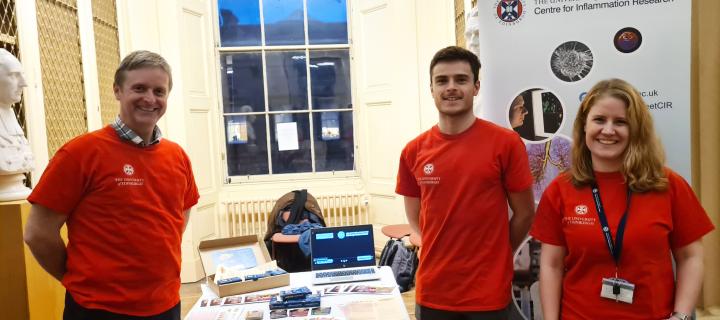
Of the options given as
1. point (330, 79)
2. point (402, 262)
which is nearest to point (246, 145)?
point (330, 79)

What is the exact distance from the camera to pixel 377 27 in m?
5.21

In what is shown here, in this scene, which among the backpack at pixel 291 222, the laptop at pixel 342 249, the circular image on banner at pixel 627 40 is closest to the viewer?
the circular image on banner at pixel 627 40

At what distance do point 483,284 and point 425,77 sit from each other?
3496 mm

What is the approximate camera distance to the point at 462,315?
5.70 feet

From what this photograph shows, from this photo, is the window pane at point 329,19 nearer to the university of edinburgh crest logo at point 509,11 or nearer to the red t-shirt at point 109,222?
the university of edinburgh crest logo at point 509,11

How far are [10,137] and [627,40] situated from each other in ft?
9.33

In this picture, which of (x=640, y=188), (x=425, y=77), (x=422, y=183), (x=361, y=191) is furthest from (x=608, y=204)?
(x=361, y=191)

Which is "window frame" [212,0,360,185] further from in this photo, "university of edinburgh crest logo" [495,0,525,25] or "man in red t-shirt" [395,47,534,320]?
"man in red t-shirt" [395,47,534,320]

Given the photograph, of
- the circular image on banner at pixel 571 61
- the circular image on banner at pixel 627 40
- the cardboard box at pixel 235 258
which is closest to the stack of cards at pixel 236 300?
the cardboard box at pixel 235 258

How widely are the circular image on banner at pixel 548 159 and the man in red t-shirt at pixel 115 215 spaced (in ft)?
4.81

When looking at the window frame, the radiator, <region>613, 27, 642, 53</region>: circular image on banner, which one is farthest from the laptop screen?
the window frame

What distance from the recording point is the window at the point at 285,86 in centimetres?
550

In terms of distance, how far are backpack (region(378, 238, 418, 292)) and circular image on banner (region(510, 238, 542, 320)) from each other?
2.01 metres

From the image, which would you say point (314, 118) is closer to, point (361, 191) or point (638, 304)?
point (361, 191)
